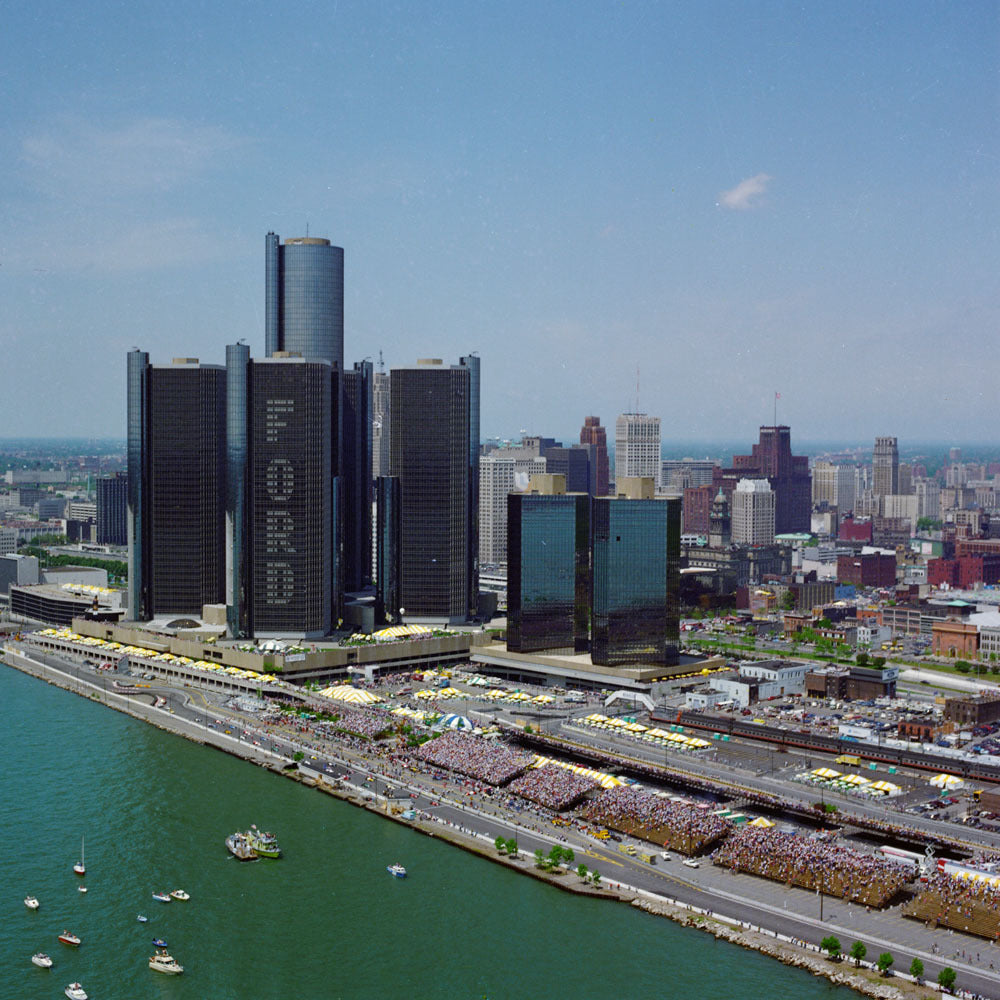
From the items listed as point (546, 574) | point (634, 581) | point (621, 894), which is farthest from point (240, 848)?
point (546, 574)

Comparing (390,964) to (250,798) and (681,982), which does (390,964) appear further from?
(250,798)

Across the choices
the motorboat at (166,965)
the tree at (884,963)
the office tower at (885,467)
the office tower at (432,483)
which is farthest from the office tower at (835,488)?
the motorboat at (166,965)

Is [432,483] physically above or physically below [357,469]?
below

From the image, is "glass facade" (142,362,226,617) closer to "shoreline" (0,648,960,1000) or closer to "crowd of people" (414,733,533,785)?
"shoreline" (0,648,960,1000)

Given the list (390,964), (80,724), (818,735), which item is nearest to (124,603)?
(80,724)

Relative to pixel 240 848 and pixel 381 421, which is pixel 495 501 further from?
pixel 240 848

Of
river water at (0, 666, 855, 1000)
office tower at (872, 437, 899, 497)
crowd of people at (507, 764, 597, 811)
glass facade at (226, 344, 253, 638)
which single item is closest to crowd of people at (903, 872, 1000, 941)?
river water at (0, 666, 855, 1000)
